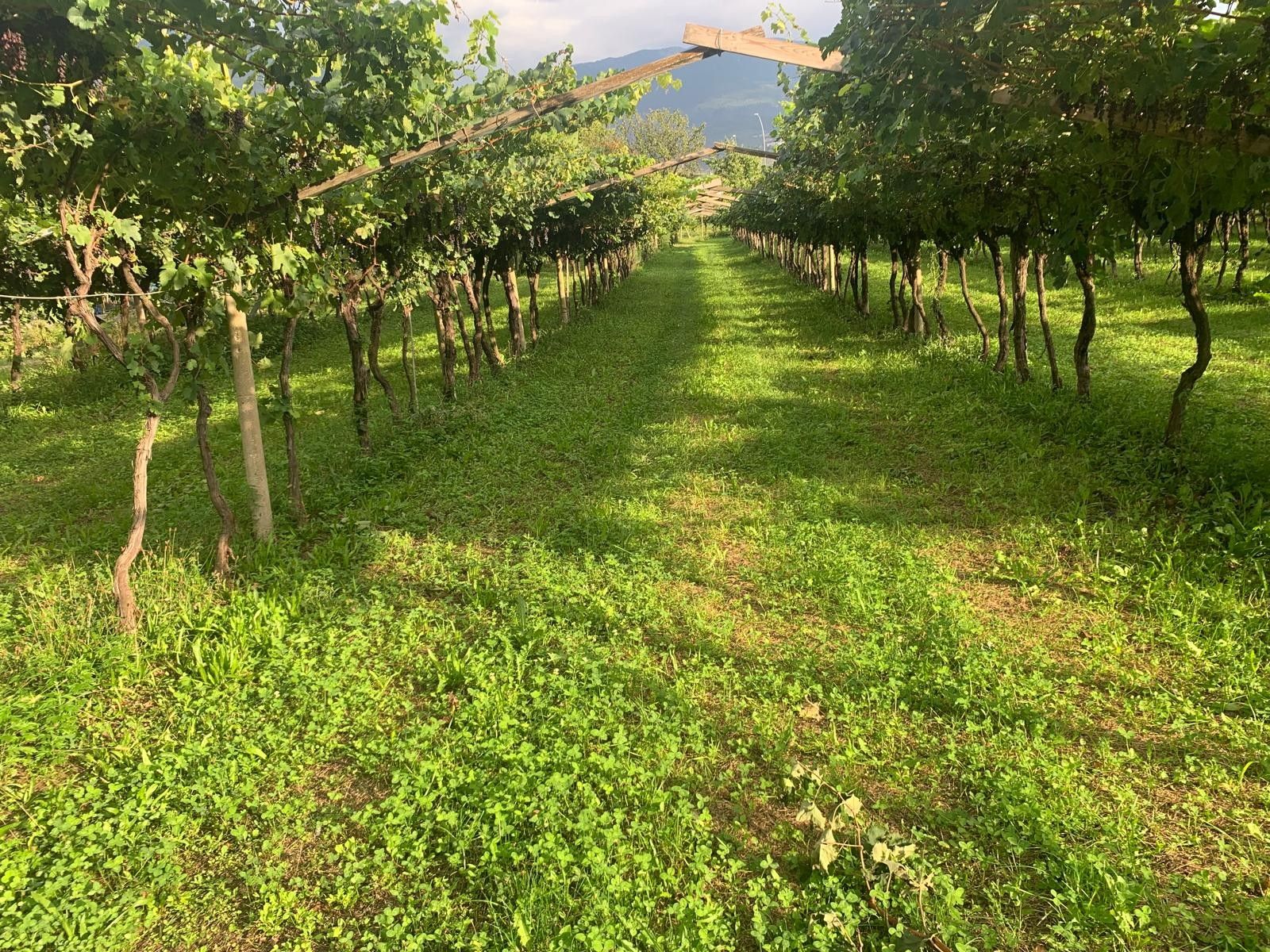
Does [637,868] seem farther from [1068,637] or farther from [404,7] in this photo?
[404,7]

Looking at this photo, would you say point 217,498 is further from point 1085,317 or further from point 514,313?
point 514,313

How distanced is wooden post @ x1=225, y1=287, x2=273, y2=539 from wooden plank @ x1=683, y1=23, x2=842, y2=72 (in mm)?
3954

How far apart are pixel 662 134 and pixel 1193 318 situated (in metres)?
60.4

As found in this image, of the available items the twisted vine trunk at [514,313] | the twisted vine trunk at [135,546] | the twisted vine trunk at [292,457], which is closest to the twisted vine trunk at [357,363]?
the twisted vine trunk at [292,457]

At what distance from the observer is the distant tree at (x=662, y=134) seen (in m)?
53.4

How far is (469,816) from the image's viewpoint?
2.91 m

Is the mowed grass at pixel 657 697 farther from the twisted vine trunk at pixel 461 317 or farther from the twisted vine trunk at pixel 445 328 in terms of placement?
the twisted vine trunk at pixel 461 317

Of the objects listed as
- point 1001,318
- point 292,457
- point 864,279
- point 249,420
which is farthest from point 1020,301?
point 249,420

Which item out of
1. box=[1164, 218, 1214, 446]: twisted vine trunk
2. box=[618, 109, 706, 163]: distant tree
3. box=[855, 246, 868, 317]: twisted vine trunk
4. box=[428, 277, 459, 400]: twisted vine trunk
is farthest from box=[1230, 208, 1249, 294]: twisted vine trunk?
box=[618, 109, 706, 163]: distant tree

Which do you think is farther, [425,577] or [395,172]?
[395,172]

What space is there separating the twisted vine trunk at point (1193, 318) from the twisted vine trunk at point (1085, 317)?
0.73 meters

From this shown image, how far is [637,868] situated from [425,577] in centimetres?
296

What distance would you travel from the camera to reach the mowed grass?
252 centimetres

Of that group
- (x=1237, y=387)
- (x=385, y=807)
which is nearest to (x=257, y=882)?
(x=385, y=807)
